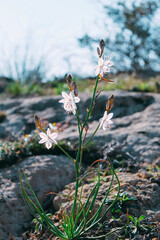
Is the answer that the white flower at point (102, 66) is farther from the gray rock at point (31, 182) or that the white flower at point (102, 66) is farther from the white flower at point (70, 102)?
the gray rock at point (31, 182)

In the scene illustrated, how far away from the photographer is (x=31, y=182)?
303cm

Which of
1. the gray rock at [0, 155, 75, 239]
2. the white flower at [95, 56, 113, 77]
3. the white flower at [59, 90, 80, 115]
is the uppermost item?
the white flower at [95, 56, 113, 77]

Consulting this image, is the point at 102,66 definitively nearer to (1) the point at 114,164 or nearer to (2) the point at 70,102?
(2) the point at 70,102

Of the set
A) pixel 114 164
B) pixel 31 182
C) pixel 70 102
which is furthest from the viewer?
pixel 114 164

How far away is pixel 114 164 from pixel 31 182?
1062mm

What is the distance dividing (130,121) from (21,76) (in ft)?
29.5

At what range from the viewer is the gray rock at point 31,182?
256 cm

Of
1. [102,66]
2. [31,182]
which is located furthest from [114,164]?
[102,66]

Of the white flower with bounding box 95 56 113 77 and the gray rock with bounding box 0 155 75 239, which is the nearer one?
the white flower with bounding box 95 56 113 77

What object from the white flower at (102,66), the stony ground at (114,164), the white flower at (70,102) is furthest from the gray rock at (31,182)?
the white flower at (102,66)

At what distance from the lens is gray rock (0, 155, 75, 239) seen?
8.40ft

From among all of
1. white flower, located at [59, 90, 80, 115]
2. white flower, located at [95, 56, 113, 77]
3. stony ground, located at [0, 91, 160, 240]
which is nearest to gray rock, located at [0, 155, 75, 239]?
stony ground, located at [0, 91, 160, 240]

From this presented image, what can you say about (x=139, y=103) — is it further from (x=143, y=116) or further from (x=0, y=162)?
(x=0, y=162)

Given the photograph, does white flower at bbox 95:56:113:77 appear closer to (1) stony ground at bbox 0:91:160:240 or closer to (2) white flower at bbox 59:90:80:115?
(2) white flower at bbox 59:90:80:115
